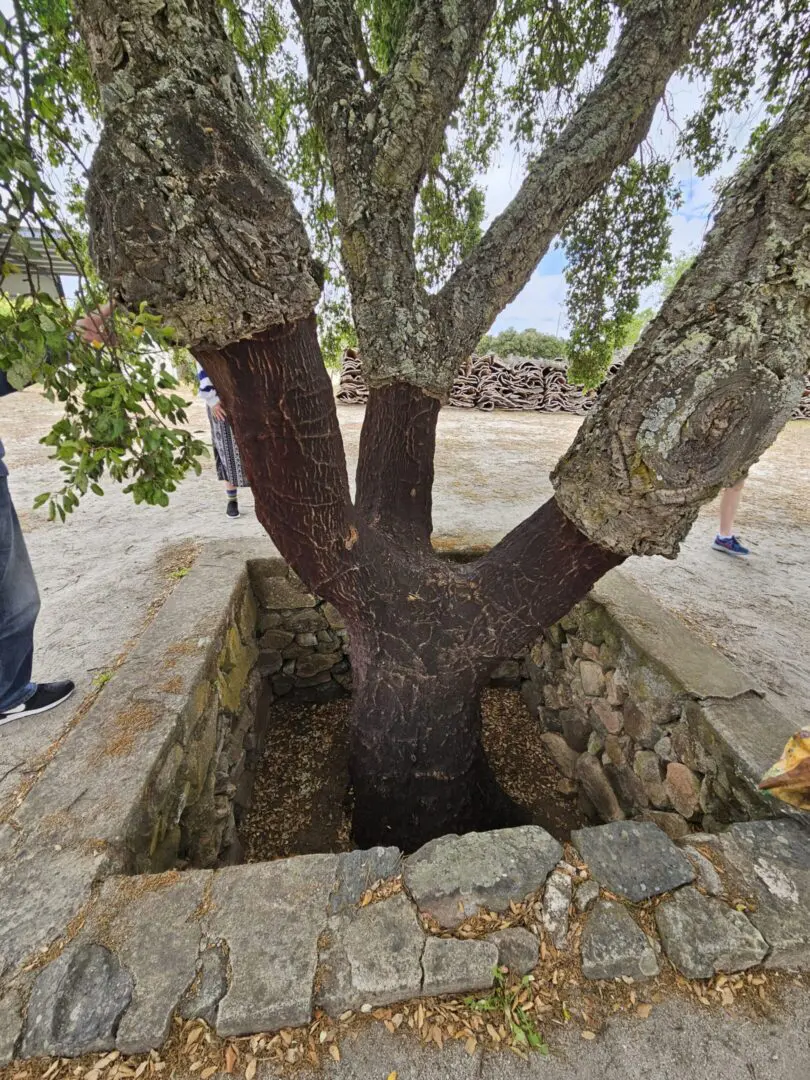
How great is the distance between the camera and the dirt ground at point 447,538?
7.76ft

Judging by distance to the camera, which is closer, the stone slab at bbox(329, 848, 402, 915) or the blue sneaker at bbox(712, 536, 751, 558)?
the stone slab at bbox(329, 848, 402, 915)

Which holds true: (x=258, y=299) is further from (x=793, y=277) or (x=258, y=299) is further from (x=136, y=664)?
(x=136, y=664)

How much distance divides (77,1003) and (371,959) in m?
0.64

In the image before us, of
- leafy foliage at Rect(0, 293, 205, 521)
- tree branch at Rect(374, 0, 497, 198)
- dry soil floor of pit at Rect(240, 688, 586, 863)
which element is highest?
tree branch at Rect(374, 0, 497, 198)

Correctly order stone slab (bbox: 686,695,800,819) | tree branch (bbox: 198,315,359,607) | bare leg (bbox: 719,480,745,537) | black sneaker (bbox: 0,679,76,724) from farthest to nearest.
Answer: bare leg (bbox: 719,480,745,537) < black sneaker (bbox: 0,679,76,724) < stone slab (bbox: 686,695,800,819) < tree branch (bbox: 198,315,359,607)

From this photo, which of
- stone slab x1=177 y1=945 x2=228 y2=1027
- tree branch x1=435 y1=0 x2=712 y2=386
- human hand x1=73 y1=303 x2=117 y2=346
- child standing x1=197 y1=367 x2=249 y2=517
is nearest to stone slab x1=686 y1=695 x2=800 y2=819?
stone slab x1=177 y1=945 x2=228 y2=1027

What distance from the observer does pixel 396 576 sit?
2061 millimetres

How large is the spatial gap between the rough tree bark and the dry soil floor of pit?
34 centimetres

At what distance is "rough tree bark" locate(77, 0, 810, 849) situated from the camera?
1083 mm

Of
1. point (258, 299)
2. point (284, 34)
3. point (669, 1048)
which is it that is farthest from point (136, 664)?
point (284, 34)

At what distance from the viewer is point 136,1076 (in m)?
0.99

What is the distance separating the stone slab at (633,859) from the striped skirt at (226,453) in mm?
3493

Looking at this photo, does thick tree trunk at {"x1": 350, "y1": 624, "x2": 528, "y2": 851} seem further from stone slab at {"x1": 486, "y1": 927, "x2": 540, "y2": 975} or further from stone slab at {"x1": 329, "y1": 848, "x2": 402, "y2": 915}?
stone slab at {"x1": 486, "y1": 927, "x2": 540, "y2": 975}

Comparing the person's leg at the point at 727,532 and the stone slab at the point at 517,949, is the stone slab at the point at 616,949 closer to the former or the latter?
the stone slab at the point at 517,949
